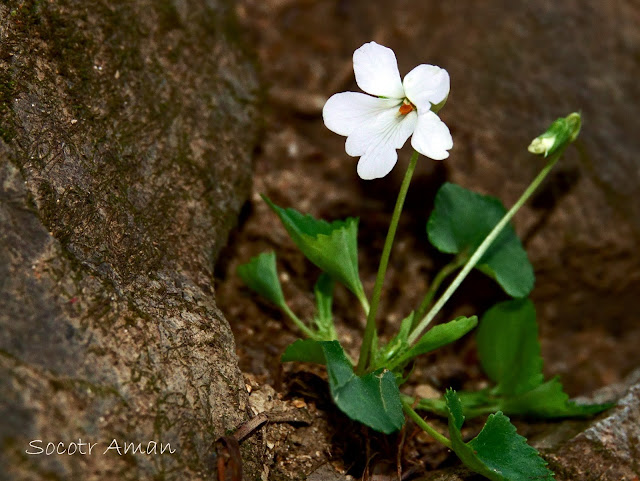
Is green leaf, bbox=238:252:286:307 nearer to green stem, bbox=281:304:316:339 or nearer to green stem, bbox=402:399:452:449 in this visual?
green stem, bbox=281:304:316:339

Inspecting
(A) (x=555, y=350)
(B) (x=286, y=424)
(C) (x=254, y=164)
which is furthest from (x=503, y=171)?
(B) (x=286, y=424)

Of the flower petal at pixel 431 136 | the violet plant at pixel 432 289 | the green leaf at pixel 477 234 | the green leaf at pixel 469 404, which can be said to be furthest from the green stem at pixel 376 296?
the green leaf at pixel 477 234

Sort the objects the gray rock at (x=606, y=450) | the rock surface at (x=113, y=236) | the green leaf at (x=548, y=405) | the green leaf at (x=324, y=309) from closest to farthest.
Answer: the rock surface at (x=113, y=236)
the gray rock at (x=606, y=450)
the green leaf at (x=548, y=405)
the green leaf at (x=324, y=309)

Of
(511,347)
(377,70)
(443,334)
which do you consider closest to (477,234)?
(511,347)

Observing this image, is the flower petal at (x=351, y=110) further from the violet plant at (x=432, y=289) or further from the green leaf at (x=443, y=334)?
the green leaf at (x=443, y=334)

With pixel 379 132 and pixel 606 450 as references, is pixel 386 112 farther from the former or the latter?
pixel 606 450

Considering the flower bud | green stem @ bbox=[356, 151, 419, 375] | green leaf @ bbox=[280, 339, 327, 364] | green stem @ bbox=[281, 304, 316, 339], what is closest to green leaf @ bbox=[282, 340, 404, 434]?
green leaf @ bbox=[280, 339, 327, 364]

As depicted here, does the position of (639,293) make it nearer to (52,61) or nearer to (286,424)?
(286,424)
